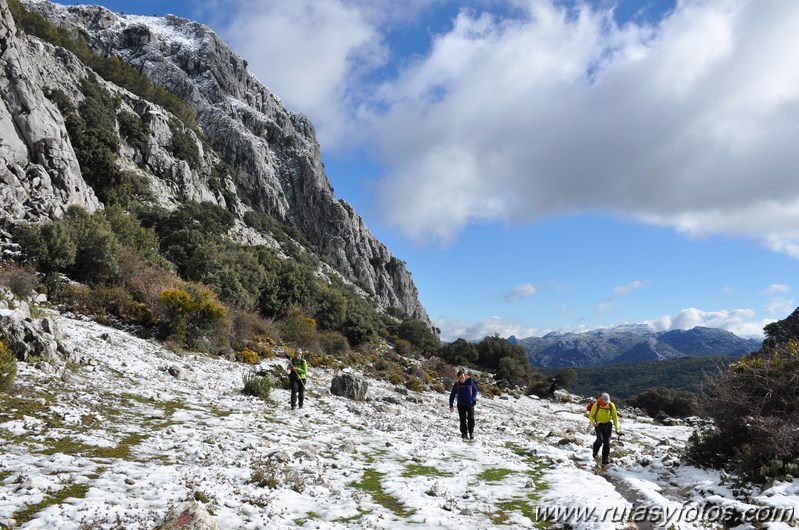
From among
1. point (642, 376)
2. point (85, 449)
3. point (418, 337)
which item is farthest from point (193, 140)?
point (642, 376)

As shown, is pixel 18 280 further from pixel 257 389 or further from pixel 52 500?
pixel 52 500

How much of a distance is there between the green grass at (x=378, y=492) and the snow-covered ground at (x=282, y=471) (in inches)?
1.8

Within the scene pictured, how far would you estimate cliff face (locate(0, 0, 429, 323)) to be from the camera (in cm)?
3297

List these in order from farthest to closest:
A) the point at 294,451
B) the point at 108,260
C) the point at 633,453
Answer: the point at 108,260, the point at 633,453, the point at 294,451

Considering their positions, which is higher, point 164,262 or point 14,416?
point 164,262

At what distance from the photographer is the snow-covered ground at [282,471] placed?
6.25m

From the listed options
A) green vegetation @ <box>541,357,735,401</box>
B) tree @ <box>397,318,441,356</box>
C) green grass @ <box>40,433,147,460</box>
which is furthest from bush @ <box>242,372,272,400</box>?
green vegetation @ <box>541,357,735,401</box>

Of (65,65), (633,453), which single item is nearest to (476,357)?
(633,453)

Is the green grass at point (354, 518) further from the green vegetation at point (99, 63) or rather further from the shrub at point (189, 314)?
the green vegetation at point (99, 63)

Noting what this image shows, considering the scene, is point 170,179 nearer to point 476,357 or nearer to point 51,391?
point 476,357

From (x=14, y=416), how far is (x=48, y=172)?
31.6 m

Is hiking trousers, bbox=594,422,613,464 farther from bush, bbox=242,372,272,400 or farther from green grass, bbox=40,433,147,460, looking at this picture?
green grass, bbox=40,433,147,460

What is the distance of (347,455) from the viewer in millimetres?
10344

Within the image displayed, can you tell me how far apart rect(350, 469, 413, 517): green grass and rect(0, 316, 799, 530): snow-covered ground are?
5cm
